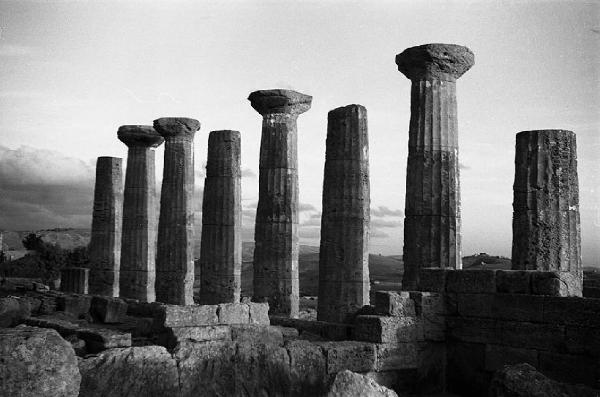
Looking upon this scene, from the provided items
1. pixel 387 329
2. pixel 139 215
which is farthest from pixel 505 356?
pixel 139 215

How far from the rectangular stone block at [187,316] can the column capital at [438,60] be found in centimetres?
843

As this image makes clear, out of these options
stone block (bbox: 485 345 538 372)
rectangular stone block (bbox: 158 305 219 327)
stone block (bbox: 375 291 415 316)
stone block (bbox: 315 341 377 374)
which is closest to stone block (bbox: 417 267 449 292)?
stone block (bbox: 375 291 415 316)

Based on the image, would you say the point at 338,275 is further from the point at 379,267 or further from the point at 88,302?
the point at 379,267

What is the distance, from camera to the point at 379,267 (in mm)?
59375

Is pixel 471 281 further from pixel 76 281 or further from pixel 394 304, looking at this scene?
pixel 76 281

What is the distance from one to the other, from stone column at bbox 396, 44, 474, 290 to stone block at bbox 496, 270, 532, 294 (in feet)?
15.2

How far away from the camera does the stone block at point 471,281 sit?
A: 13867 mm

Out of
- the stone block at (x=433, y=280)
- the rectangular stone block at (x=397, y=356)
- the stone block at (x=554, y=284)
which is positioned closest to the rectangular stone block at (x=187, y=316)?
the rectangular stone block at (x=397, y=356)

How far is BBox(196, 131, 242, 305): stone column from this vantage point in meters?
26.6

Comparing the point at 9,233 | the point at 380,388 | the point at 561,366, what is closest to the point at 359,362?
the point at 380,388

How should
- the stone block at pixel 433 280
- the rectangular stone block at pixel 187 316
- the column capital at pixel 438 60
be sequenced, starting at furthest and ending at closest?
the column capital at pixel 438 60, the stone block at pixel 433 280, the rectangular stone block at pixel 187 316

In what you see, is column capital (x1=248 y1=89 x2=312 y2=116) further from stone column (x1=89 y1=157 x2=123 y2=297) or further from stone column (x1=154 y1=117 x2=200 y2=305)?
stone column (x1=89 y1=157 x2=123 y2=297)

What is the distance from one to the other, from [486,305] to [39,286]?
25492 millimetres

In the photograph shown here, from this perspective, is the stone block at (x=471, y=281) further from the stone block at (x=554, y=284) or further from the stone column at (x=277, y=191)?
the stone column at (x=277, y=191)
